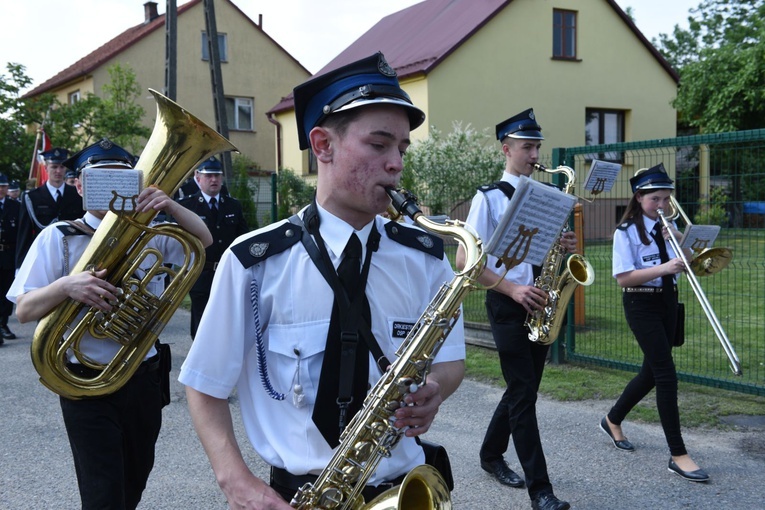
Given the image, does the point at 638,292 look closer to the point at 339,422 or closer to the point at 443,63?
the point at 339,422

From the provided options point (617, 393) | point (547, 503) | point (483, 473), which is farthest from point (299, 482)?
point (617, 393)

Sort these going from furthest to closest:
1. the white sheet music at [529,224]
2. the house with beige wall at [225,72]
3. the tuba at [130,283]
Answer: the house with beige wall at [225,72]
the tuba at [130,283]
the white sheet music at [529,224]

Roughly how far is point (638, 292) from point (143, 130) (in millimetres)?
21057

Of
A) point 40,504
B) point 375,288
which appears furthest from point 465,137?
point 375,288

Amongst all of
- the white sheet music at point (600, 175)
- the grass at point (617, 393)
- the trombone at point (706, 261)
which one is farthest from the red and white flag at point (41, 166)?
the trombone at point (706, 261)

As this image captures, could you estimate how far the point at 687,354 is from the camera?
801 centimetres

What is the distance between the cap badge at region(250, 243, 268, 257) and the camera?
7.23 ft

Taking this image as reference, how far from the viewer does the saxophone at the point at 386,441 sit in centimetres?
209

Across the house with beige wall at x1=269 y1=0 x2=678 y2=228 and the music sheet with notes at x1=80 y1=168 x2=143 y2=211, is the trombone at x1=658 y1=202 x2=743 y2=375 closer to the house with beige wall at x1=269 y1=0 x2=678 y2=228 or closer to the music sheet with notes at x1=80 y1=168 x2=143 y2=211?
the music sheet with notes at x1=80 y1=168 x2=143 y2=211

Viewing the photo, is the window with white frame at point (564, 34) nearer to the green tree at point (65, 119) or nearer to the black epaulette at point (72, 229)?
the green tree at point (65, 119)

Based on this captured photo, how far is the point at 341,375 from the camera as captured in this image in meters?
2.13

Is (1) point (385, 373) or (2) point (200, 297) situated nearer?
(1) point (385, 373)

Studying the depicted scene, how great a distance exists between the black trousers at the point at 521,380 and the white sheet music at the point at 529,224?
188cm

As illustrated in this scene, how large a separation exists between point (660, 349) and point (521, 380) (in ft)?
3.96
